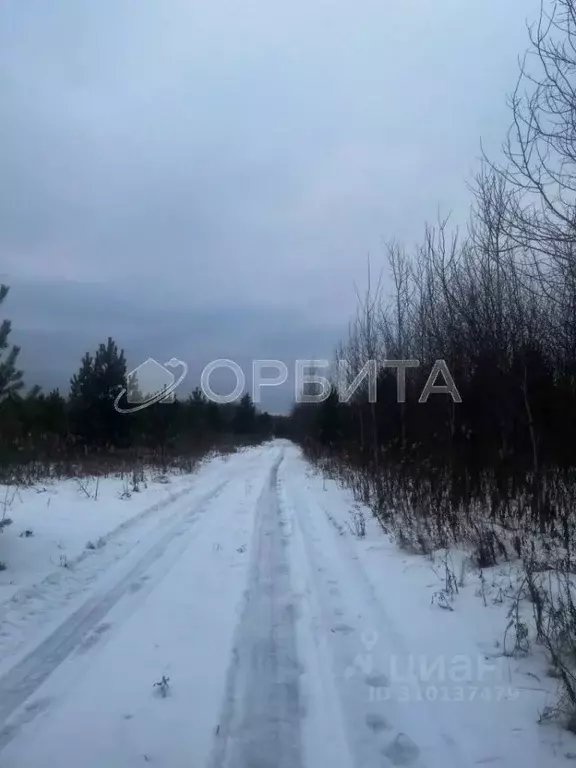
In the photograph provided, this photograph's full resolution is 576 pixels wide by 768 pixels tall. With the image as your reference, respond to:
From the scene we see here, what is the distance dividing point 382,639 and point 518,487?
23.7 ft

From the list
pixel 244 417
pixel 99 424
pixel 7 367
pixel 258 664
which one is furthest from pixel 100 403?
pixel 244 417

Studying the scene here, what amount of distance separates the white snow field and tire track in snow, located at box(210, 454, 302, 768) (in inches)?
0.5

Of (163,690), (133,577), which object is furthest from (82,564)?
(163,690)

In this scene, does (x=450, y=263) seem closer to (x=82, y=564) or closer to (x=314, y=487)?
(x=314, y=487)

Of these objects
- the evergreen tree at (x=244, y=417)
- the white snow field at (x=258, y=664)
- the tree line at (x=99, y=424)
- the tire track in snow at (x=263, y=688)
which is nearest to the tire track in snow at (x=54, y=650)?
the white snow field at (x=258, y=664)

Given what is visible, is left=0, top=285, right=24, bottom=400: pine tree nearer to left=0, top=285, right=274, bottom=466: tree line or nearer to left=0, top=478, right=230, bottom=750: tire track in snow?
left=0, top=478, right=230, bottom=750: tire track in snow

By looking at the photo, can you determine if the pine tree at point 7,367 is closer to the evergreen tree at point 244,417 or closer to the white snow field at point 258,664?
the white snow field at point 258,664

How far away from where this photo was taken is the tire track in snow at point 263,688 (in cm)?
361

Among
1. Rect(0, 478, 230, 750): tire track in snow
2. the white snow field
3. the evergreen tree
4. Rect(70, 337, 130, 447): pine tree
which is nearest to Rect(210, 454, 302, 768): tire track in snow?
the white snow field

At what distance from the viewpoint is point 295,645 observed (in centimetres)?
529

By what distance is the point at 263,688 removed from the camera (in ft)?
14.6

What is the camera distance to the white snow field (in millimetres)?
3688

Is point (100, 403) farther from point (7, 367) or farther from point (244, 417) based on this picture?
point (244, 417)

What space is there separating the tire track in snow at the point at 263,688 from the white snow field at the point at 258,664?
0.05ft
